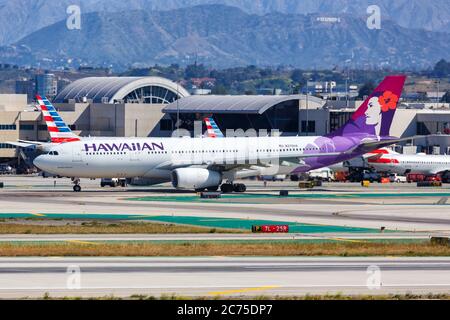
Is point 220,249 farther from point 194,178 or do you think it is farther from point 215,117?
point 215,117

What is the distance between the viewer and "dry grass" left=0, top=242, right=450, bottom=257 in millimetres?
52875

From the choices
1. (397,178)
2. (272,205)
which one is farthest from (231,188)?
(397,178)

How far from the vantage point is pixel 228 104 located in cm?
18400

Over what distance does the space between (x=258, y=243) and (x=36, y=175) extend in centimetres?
10007

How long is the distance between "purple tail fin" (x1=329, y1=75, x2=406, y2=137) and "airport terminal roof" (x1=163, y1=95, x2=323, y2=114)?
6167 cm

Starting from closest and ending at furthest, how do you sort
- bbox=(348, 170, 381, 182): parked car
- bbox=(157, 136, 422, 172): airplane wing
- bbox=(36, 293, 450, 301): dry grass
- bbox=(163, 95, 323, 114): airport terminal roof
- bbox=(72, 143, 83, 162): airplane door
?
bbox=(36, 293, 450, 301): dry grass, bbox=(72, 143, 83, 162): airplane door, bbox=(157, 136, 422, 172): airplane wing, bbox=(348, 170, 381, 182): parked car, bbox=(163, 95, 323, 114): airport terminal roof

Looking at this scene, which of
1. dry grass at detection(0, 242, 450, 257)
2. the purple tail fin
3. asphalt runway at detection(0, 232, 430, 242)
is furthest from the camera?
the purple tail fin

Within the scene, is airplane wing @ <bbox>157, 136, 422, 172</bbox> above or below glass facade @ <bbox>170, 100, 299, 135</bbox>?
below

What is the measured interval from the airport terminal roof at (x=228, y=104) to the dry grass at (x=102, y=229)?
108247 millimetres

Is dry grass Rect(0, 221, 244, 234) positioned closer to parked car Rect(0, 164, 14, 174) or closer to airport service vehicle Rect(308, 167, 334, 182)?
airport service vehicle Rect(308, 167, 334, 182)

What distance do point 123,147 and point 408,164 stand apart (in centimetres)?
4891

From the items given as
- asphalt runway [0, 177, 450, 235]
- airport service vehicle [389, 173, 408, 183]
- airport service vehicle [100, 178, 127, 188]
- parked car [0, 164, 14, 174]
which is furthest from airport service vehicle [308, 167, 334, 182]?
parked car [0, 164, 14, 174]

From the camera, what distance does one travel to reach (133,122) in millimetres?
177750

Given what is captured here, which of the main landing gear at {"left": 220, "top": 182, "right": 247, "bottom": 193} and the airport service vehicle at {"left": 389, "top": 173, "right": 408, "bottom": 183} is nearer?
the main landing gear at {"left": 220, "top": 182, "right": 247, "bottom": 193}
